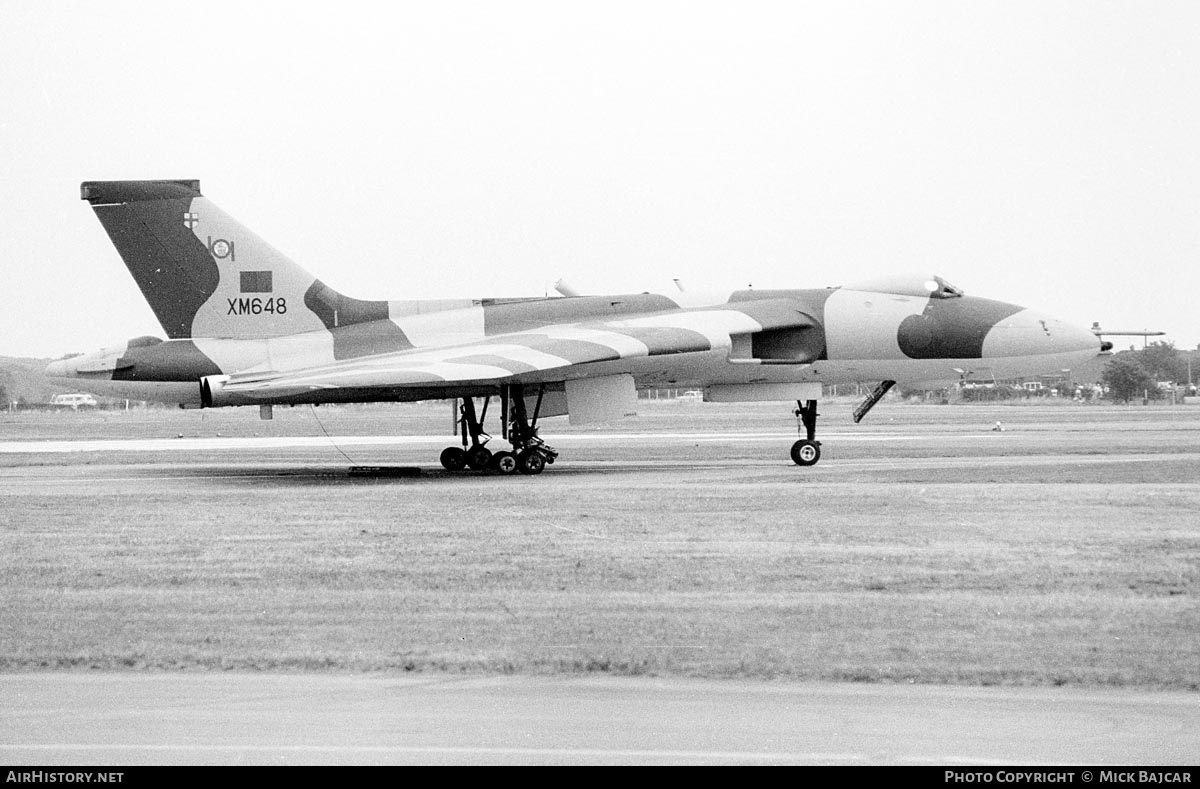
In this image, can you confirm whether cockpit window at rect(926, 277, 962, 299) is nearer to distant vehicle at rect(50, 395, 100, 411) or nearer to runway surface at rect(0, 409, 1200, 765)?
runway surface at rect(0, 409, 1200, 765)

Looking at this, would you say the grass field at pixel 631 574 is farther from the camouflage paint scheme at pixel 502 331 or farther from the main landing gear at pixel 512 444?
the camouflage paint scheme at pixel 502 331

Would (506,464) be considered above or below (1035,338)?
below

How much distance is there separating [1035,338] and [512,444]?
10.3m

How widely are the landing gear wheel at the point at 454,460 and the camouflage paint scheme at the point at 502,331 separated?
1.43m

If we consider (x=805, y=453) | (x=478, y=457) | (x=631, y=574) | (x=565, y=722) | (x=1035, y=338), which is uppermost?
(x=1035, y=338)

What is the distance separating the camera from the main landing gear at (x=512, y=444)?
2330cm

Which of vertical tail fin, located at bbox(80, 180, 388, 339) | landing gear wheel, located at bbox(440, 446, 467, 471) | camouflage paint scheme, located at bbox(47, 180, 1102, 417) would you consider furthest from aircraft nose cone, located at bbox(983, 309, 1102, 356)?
vertical tail fin, located at bbox(80, 180, 388, 339)

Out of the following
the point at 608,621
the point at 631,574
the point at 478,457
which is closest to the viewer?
the point at 608,621

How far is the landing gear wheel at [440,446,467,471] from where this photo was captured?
25.1 meters

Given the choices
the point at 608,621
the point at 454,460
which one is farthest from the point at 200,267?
the point at 608,621

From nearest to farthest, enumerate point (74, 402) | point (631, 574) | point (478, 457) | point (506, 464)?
point (631, 574) → point (506, 464) → point (478, 457) → point (74, 402)

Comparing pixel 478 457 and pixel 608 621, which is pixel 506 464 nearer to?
pixel 478 457

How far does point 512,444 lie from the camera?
24156 mm
